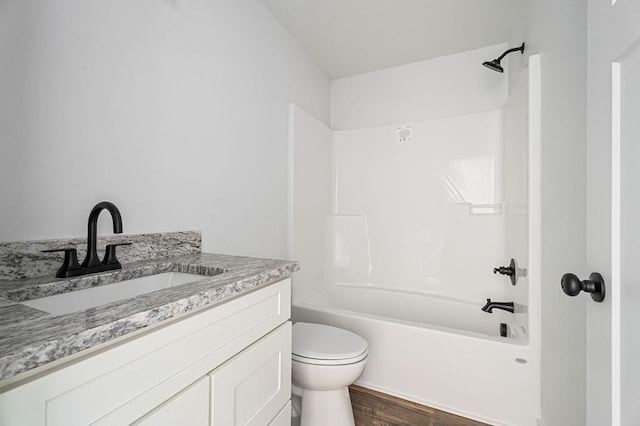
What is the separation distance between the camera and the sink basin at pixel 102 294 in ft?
2.37

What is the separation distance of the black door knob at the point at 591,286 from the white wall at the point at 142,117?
4.38 feet

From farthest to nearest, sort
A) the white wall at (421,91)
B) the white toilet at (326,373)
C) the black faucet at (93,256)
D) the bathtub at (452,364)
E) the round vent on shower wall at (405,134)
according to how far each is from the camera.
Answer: the round vent on shower wall at (405,134), the white wall at (421,91), the bathtub at (452,364), the white toilet at (326,373), the black faucet at (93,256)

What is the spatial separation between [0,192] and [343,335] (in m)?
1.47

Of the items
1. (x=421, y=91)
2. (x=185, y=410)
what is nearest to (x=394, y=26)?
(x=421, y=91)

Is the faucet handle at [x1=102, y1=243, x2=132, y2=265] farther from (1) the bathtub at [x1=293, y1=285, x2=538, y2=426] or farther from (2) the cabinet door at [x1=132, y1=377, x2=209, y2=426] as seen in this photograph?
(1) the bathtub at [x1=293, y1=285, x2=538, y2=426]

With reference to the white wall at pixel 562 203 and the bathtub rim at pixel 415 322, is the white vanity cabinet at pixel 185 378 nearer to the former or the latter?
the bathtub rim at pixel 415 322

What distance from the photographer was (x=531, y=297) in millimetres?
1445

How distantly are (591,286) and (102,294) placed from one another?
4.21 feet

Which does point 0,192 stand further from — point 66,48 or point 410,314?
point 410,314

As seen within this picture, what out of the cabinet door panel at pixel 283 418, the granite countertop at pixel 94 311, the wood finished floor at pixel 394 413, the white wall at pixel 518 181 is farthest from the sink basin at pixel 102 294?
the white wall at pixel 518 181

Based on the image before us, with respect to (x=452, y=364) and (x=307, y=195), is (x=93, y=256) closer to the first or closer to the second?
(x=307, y=195)

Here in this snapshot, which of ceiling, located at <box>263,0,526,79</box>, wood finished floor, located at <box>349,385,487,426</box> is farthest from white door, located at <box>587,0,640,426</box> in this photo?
ceiling, located at <box>263,0,526,79</box>

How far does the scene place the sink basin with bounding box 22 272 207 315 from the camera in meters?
0.72

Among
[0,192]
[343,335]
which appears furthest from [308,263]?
[0,192]
